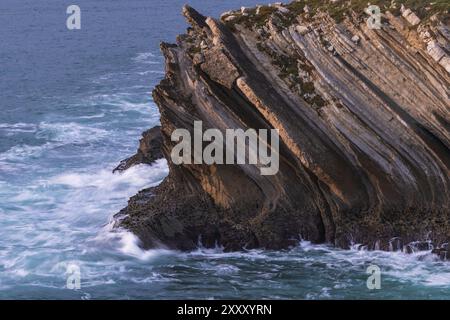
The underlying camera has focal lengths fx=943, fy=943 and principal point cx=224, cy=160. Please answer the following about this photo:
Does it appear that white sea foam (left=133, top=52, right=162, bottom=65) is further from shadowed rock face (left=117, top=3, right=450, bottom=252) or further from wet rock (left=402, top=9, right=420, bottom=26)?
wet rock (left=402, top=9, right=420, bottom=26)

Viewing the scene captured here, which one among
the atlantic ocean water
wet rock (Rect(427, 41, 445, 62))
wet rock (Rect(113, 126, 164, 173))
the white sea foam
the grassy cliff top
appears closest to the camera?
the atlantic ocean water

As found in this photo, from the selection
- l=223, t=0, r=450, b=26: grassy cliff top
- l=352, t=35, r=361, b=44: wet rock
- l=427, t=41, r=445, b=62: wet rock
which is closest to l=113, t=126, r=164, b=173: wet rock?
l=223, t=0, r=450, b=26: grassy cliff top

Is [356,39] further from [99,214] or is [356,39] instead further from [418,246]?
[99,214]

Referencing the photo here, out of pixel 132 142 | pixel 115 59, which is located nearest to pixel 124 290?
pixel 132 142

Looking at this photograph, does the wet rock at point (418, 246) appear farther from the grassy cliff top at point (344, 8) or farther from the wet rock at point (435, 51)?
the grassy cliff top at point (344, 8)

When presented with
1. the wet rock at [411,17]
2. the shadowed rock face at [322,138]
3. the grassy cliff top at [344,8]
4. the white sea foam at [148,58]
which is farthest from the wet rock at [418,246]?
the white sea foam at [148,58]

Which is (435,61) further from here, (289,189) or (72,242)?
(72,242)
